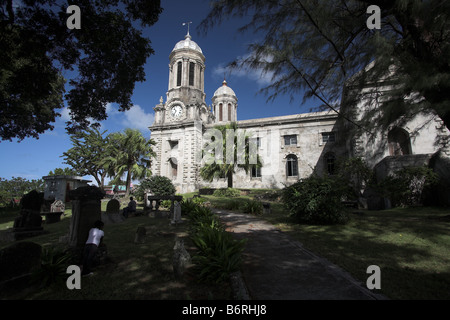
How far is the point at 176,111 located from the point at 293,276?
27.6 m

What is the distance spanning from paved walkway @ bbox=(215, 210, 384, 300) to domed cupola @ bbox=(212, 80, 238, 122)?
31419 mm

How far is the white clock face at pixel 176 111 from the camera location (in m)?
28.4

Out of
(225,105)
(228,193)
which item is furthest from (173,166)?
(225,105)

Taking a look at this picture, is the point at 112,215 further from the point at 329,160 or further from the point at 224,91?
the point at 224,91

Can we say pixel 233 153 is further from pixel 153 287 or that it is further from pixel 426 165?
pixel 153 287

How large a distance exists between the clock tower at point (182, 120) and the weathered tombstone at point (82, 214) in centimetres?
2015

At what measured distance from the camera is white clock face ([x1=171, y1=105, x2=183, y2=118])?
93.0 ft

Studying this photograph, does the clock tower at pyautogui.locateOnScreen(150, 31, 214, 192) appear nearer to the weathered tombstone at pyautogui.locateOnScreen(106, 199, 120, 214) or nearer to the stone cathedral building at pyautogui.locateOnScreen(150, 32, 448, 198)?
the stone cathedral building at pyautogui.locateOnScreen(150, 32, 448, 198)

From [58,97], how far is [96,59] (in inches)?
490

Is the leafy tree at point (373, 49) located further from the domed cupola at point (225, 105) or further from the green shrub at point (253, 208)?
the domed cupola at point (225, 105)

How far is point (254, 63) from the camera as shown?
5281 millimetres

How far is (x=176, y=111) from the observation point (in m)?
28.6

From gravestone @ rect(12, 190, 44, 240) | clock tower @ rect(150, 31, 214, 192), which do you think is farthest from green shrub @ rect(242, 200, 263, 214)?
clock tower @ rect(150, 31, 214, 192)

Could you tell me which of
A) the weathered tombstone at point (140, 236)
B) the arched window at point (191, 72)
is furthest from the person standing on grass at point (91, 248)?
the arched window at point (191, 72)
